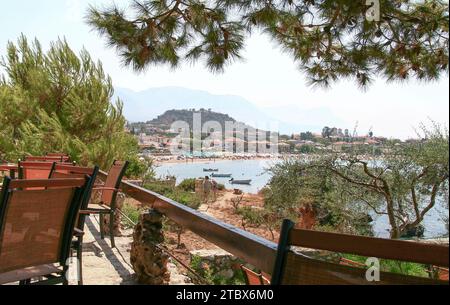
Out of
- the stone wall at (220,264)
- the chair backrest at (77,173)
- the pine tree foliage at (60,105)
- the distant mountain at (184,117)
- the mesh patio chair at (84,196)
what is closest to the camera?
the mesh patio chair at (84,196)

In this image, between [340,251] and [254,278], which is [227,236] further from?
[340,251]

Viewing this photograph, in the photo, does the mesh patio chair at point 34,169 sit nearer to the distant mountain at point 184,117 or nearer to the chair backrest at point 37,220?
the chair backrest at point 37,220

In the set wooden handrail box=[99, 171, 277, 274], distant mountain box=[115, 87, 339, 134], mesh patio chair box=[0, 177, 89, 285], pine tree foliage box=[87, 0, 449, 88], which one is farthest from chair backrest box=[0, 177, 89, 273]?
distant mountain box=[115, 87, 339, 134]

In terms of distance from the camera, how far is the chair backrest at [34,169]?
350 centimetres

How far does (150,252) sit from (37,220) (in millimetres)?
1259

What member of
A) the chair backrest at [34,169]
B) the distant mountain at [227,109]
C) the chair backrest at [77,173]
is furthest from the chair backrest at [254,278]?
the distant mountain at [227,109]

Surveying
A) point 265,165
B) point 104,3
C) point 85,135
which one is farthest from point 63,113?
point 104,3

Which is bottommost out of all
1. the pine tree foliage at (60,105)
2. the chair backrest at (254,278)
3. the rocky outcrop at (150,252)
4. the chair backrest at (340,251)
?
the rocky outcrop at (150,252)

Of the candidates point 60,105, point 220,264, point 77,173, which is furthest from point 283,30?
point 60,105

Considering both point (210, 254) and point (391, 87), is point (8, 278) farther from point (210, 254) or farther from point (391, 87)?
point (210, 254)

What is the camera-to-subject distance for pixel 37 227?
5.70ft

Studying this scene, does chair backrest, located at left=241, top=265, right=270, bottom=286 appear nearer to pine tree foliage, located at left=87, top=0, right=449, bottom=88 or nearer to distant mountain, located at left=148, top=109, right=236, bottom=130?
pine tree foliage, located at left=87, top=0, right=449, bottom=88

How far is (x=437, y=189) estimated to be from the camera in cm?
782

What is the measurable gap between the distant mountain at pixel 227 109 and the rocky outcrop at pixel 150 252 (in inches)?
336
